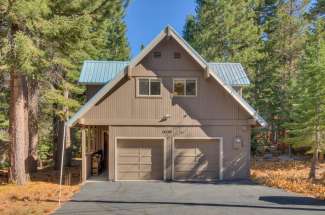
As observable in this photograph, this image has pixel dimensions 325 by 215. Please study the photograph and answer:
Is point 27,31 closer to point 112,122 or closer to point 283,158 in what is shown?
point 112,122

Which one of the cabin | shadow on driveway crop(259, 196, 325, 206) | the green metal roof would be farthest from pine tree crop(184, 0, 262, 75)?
shadow on driveway crop(259, 196, 325, 206)

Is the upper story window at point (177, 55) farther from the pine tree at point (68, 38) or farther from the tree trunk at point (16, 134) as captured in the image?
the tree trunk at point (16, 134)

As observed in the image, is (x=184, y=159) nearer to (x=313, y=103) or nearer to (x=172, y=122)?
(x=172, y=122)

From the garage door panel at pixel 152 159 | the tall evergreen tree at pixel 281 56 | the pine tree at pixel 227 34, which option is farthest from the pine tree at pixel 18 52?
the tall evergreen tree at pixel 281 56

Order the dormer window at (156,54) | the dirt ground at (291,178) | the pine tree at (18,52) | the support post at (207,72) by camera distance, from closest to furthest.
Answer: the pine tree at (18,52) → the dirt ground at (291,178) → the support post at (207,72) → the dormer window at (156,54)

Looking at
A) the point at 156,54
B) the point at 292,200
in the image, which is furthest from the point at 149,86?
the point at 292,200

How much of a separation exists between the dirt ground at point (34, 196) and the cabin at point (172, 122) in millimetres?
2259

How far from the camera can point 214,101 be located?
17.0 m

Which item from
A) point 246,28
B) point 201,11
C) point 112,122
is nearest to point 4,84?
point 112,122

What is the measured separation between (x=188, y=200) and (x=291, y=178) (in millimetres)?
7864

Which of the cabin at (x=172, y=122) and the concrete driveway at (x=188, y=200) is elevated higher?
the cabin at (x=172, y=122)

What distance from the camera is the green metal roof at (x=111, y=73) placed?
62.7 feet

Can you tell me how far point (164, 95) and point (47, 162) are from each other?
55.9 ft

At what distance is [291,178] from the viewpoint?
17.3 metres
